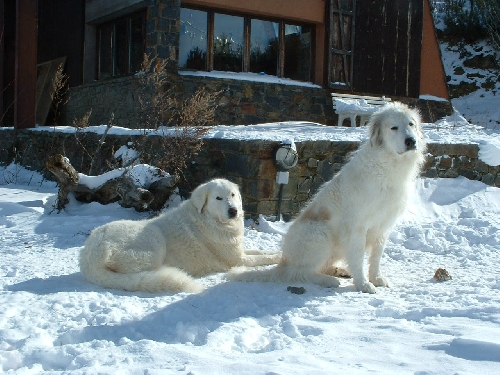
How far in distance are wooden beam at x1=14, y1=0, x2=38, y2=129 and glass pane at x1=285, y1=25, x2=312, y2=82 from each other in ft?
18.5

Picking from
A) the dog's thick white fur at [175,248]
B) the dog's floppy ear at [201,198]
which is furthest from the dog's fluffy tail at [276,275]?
the dog's floppy ear at [201,198]

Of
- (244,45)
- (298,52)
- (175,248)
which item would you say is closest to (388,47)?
(298,52)

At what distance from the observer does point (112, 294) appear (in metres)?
4.07

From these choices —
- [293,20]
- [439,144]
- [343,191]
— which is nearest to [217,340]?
[343,191]

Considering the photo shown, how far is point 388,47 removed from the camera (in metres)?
14.0

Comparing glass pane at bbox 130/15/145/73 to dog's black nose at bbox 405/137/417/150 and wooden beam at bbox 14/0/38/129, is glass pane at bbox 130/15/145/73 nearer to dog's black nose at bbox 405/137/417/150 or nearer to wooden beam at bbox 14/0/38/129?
wooden beam at bbox 14/0/38/129

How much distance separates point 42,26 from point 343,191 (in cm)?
Result: 1435

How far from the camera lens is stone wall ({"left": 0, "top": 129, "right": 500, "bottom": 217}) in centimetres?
671

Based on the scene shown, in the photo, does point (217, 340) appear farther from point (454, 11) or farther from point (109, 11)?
point (454, 11)

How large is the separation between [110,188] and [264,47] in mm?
7201

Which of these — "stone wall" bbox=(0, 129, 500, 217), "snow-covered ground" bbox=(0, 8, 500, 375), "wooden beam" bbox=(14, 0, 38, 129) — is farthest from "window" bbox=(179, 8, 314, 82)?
"snow-covered ground" bbox=(0, 8, 500, 375)

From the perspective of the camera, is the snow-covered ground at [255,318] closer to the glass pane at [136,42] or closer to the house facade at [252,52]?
the house facade at [252,52]

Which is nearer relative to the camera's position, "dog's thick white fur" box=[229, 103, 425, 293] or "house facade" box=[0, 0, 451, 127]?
"dog's thick white fur" box=[229, 103, 425, 293]

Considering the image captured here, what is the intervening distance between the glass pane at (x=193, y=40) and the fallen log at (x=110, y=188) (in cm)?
544
